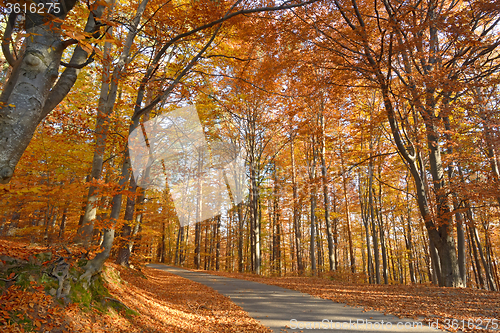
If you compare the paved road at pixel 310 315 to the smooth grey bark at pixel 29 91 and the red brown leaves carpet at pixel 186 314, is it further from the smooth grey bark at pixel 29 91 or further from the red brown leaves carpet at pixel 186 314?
the smooth grey bark at pixel 29 91

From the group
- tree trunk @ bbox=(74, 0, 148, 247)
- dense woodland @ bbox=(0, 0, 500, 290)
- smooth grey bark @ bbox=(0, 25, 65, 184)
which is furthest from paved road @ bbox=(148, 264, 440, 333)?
smooth grey bark @ bbox=(0, 25, 65, 184)

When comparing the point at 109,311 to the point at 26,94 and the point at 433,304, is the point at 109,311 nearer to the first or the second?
the point at 26,94

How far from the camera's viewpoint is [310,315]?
5.61 metres

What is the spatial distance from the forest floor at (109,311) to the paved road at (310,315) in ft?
1.35

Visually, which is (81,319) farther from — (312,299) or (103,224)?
(312,299)

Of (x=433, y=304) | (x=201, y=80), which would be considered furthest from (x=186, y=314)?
(x=201, y=80)

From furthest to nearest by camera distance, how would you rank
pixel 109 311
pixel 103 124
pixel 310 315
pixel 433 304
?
pixel 433 304, pixel 310 315, pixel 103 124, pixel 109 311

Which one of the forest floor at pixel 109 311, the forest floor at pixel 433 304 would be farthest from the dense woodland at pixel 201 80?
the forest floor at pixel 433 304

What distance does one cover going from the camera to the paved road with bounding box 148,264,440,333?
470 cm

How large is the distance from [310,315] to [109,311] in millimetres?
4103

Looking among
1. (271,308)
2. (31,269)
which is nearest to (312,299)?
(271,308)

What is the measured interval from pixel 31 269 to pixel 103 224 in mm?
1157

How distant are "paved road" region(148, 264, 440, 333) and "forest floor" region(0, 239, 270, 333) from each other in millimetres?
413

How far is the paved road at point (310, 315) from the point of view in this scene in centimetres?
470
